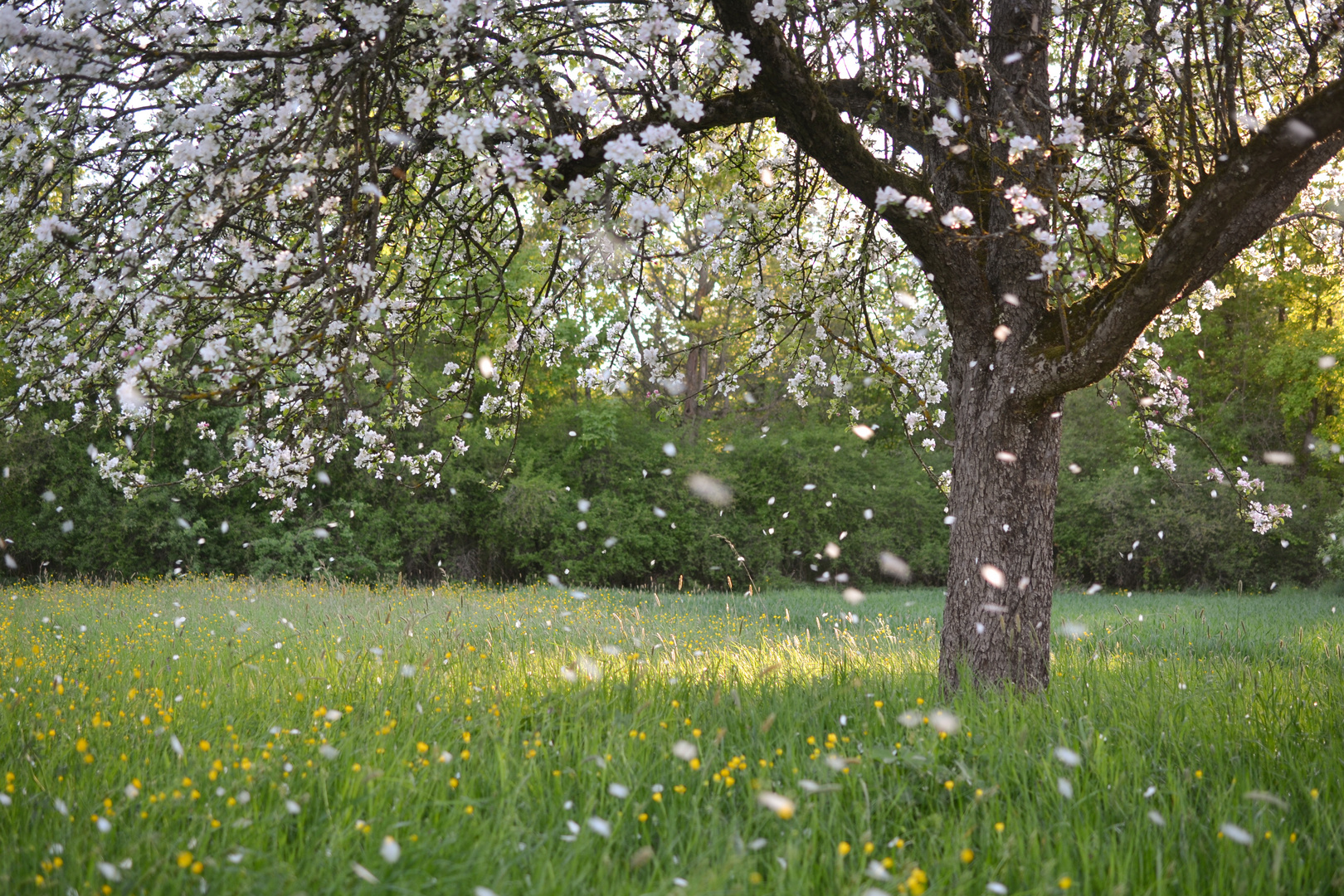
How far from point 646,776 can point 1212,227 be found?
11.0ft

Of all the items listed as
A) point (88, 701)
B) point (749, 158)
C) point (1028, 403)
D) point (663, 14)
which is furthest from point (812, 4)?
point (88, 701)

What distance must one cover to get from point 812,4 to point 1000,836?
12.5 ft

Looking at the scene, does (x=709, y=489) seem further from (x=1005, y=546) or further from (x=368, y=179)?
(x=368, y=179)

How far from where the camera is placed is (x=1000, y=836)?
8.36 ft

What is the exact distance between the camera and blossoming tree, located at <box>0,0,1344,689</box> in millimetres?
2875

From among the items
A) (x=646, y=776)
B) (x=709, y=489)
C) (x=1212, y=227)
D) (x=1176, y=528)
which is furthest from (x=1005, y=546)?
(x=1176, y=528)

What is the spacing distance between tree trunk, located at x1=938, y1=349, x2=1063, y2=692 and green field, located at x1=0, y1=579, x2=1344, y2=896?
0.75ft

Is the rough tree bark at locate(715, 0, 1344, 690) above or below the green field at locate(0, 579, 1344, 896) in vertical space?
above

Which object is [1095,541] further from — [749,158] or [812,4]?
[812,4]

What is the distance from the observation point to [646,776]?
9.64ft

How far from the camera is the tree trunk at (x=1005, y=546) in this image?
4098mm

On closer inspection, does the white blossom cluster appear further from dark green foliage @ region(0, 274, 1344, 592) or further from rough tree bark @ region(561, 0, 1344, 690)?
dark green foliage @ region(0, 274, 1344, 592)

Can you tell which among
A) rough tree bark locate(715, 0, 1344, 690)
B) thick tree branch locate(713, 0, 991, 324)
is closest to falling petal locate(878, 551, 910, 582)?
rough tree bark locate(715, 0, 1344, 690)

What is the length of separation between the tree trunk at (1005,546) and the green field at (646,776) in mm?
Result: 228
